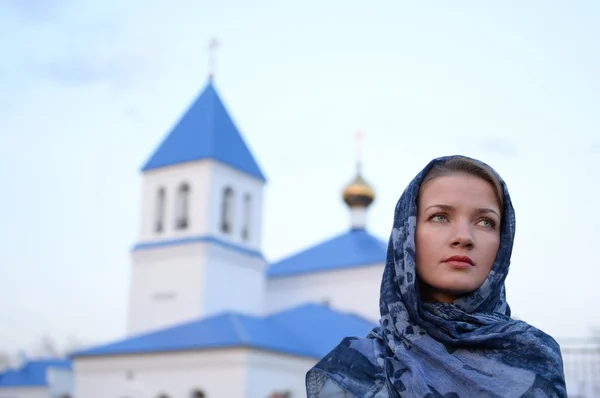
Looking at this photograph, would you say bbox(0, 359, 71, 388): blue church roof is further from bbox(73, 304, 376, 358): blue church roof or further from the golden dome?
the golden dome

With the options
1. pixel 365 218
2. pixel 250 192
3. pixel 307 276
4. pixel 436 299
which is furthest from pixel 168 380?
pixel 436 299

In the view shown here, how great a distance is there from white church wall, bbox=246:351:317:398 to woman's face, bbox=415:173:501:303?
699 inches

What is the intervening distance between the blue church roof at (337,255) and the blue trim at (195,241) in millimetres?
3198

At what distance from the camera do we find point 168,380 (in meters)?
20.7

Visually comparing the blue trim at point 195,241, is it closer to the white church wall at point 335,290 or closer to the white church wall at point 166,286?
the white church wall at point 166,286

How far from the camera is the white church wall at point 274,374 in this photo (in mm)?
20016

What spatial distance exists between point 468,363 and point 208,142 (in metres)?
24.4

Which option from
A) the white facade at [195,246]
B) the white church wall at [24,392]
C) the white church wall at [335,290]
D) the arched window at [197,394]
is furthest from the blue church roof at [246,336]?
the white church wall at [24,392]

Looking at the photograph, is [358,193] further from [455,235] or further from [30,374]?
[455,235]

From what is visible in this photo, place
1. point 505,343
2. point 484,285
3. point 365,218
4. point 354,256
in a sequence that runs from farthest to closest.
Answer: point 365,218 → point 354,256 → point 484,285 → point 505,343

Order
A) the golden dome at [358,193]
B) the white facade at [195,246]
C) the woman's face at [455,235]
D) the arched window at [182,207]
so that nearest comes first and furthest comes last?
the woman's face at [455,235], the white facade at [195,246], the arched window at [182,207], the golden dome at [358,193]

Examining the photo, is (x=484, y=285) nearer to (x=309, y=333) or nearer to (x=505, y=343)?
(x=505, y=343)

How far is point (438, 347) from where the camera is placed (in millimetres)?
1836

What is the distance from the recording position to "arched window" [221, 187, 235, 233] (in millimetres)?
25750
